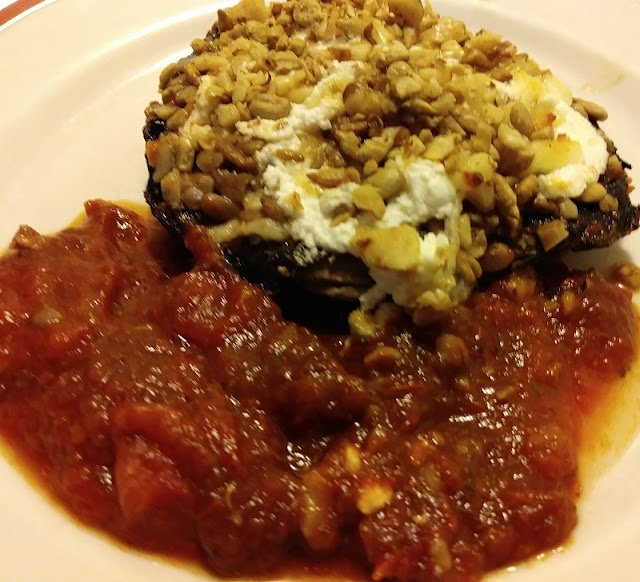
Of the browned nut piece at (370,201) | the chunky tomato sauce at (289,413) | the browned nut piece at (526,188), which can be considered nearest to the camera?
the chunky tomato sauce at (289,413)

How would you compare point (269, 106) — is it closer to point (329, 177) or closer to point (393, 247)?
point (329, 177)

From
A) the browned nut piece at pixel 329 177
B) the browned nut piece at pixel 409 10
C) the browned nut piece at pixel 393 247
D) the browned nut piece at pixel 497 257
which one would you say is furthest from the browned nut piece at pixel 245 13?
the browned nut piece at pixel 497 257

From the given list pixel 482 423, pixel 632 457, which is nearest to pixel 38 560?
pixel 482 423

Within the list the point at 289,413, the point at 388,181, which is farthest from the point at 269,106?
the point at 289,413

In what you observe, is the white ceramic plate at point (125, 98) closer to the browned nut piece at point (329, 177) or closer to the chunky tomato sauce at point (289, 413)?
the chunky tomato sauce at point (289, 413)

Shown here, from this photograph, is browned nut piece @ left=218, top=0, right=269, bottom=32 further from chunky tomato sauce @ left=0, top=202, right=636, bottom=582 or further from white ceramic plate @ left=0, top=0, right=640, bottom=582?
chunky tomato sauce @ left=0, top=202, right=636, bottom=582

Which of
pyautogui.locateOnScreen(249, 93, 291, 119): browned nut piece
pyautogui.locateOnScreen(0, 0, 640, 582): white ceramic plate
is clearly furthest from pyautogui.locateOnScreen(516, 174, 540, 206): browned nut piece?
pyautogui.locateOnScreen(249, 93, 291, 119): browned nut piece

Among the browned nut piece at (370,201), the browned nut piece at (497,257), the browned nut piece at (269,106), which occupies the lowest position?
the browned nut piece at (497,257)
